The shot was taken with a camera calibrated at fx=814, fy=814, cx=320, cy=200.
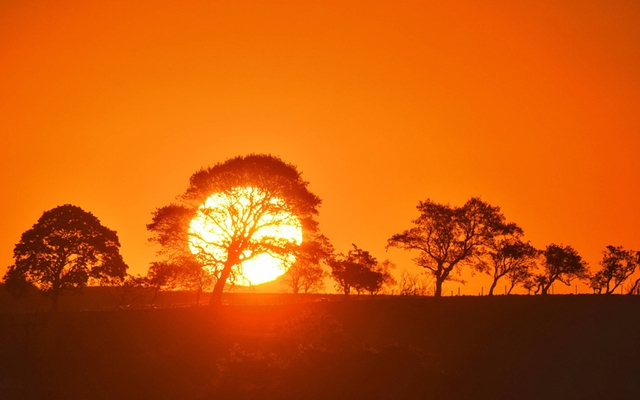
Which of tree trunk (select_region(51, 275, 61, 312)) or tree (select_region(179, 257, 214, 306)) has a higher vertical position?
tree (select_region(179, 257, 214, 306))

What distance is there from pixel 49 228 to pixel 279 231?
76.0 ft

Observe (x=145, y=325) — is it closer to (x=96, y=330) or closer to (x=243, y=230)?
(x=96, y=330)

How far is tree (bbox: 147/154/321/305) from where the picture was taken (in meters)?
A: 81.4

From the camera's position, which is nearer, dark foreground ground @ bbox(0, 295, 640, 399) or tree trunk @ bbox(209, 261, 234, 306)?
dark foreground ground @ bbox(0, 295, 640, 399)

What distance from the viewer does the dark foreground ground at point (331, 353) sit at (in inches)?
2307

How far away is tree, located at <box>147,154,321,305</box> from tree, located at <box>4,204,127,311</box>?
19.5 feet

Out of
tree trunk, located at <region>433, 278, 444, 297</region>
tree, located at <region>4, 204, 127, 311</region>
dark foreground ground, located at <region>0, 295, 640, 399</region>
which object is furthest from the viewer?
tree trunk, located at <region>433, 278, 444, 297</region>

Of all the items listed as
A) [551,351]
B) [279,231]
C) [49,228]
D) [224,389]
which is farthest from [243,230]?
[551,351]

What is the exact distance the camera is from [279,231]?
8250cm

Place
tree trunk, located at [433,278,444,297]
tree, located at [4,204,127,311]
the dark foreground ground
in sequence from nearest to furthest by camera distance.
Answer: the dark foreground ground
tree, located at [4,204,127,311]
tree trunk, located at [433,278,444,297]

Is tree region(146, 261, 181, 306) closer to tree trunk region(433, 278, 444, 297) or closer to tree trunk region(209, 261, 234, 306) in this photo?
tree trunk region(209, 261, 234, 306)

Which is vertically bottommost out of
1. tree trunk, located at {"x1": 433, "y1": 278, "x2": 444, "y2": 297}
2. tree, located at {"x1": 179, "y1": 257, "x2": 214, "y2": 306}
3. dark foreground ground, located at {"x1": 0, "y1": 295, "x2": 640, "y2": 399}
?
dark foreground ground, located at {"x1": 0, "y1": 295, "x2": 640, "y2": 399}

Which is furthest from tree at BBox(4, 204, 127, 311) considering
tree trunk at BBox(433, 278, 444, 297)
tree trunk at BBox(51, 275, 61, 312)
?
tree trunk at BBox(433, 278, 444, 297)

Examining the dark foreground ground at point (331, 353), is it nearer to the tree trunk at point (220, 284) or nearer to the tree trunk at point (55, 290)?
the tree trunk at point (220, 284)
